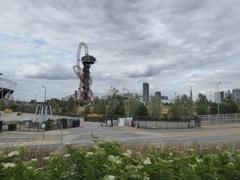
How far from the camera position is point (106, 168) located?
5.04 metres

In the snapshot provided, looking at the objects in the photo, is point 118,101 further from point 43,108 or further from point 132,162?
point 132,162

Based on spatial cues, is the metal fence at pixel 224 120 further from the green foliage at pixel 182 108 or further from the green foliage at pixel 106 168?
the green foliage at pixel 106 168

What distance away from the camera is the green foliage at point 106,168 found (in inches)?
186

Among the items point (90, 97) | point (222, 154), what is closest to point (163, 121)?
point (222, 154)

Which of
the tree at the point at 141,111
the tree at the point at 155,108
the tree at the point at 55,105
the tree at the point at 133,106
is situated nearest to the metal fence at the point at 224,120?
the tree at the point at 155,108

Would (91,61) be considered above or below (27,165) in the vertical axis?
above

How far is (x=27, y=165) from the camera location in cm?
491

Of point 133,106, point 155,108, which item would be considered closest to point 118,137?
point 155,108

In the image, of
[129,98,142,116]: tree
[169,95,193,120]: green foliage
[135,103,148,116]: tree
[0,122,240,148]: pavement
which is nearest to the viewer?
[0,122,240,148]: pavement

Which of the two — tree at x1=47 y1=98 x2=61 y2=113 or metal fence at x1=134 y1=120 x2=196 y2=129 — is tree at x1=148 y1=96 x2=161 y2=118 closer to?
metal fence at x1=134 y1=120 x2=196 y2=129

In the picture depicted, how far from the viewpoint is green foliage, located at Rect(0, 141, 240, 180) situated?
4.73 meters

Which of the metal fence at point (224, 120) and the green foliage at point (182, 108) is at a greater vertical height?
the green foliage at point (182, 108)

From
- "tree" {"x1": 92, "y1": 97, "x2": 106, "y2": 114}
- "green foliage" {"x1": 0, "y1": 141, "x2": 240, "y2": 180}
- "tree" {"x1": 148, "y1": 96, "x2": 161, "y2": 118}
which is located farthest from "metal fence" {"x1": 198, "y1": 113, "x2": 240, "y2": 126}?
"green foliage" {"x1": 0, "y1": 141, "x2": 240, "y2": 180}

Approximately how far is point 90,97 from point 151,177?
495ft
